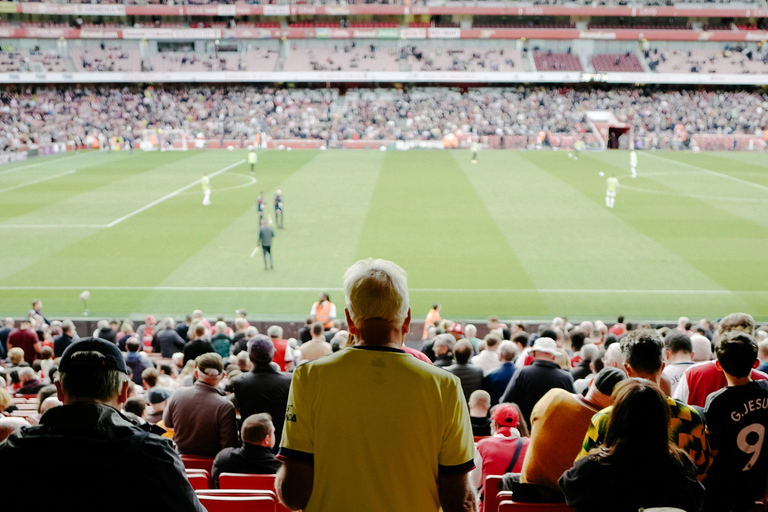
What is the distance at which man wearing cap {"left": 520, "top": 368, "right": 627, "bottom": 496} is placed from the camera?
438 cm

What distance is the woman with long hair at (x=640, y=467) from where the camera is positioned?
337cm

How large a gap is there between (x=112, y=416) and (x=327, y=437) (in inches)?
36.8

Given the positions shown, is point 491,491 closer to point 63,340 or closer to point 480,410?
point 480,410

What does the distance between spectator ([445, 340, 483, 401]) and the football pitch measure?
26.6 feet

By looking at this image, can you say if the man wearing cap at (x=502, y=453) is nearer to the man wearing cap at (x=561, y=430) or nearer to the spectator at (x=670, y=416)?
the man wearing cap at (x=561, y=430)

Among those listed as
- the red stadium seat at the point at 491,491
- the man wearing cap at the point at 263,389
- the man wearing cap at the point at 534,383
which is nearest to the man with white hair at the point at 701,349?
the man wearing cap at the point at 534,383

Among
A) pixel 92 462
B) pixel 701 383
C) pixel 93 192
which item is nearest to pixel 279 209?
pixel 93 192

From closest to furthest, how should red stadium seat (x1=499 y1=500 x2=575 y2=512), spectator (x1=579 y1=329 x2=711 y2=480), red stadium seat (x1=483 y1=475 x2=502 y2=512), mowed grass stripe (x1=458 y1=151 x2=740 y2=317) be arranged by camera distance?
1. spectator (x1=579 y1=329 x2=711 y2=480)
2. red stadium seat (x1=499 y1=500 x2=575 y2=512)
3. red stadium seat (x1=483 y1=475 x2=502 y2=512)
4. mowed grass stripe (x1=458 y1=151 x2=740 y2=317)

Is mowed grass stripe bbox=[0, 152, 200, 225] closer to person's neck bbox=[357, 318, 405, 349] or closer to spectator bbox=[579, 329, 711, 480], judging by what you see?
spectator bbox=[579, 329, 711, 480]

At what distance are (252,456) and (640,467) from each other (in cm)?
314

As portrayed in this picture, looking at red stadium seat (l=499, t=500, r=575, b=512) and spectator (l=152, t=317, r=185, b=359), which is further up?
red stadium seat (l=499, t=500, r=575, b=512)

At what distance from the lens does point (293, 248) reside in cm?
2208

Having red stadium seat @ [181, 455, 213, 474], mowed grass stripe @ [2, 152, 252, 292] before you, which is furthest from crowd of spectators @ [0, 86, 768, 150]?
red stadium seat @ [181, 455, 213, 474]

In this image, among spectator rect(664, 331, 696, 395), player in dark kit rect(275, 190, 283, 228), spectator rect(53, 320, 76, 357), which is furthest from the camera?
player in dark kit rect(275, 190, 283, 228)
